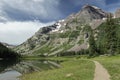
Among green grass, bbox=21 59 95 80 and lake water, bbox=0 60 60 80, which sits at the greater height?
green grass, bbox=21 59 95 80

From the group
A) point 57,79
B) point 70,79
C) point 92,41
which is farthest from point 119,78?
point 92,41

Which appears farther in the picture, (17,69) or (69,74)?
(17,69)

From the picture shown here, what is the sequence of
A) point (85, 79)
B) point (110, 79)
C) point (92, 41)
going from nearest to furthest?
point (110, 79), point (85, 79), point (92, 41)

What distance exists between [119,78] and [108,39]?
88.3m

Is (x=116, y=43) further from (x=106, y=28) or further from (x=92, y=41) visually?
(x=92, y=41)

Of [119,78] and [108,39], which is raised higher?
[108,39]

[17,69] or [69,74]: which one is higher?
[69,74]

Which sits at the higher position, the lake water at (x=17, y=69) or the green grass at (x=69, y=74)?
the green grass at (x=69, y=74)

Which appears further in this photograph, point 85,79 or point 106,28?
point 106,28

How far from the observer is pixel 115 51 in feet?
406

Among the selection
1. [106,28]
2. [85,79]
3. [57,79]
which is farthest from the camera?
[106,28]

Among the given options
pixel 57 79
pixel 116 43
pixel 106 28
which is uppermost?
pixel 106 28

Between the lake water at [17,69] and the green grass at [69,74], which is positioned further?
the lake water at [17,69]

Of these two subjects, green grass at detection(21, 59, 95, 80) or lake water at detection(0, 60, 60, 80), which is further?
lake water at detection(0, 60, 60, 80)
